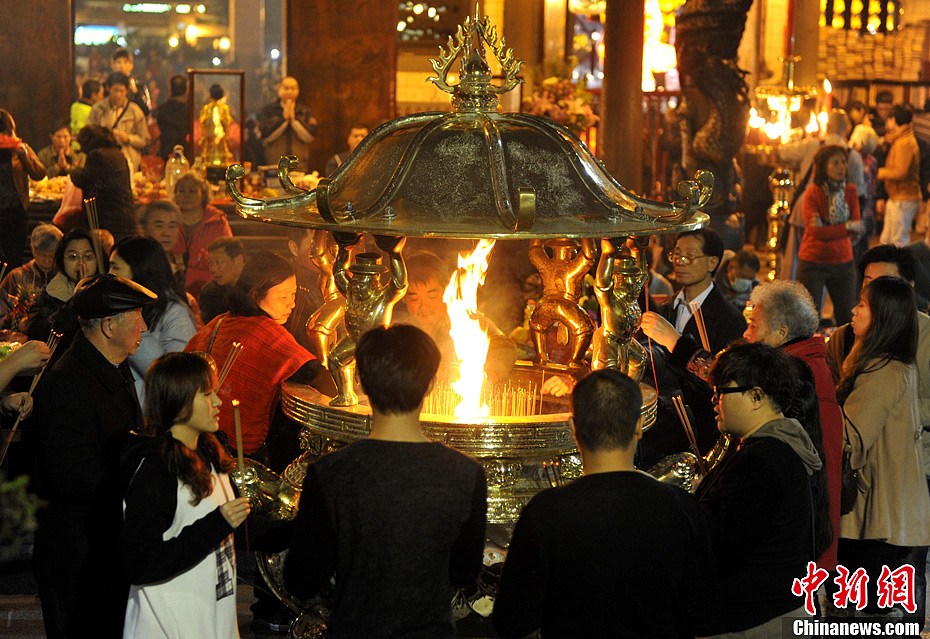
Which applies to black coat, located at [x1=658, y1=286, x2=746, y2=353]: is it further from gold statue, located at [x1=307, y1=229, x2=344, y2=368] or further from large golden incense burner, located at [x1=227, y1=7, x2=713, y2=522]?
gold statue, located at [x1=307, y1=229, x2=344, y2=368]

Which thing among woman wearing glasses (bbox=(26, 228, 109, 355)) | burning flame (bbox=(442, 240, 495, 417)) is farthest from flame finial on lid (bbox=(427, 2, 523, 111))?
woman wearing glasses (bbox=(26, 228, 109, 355))

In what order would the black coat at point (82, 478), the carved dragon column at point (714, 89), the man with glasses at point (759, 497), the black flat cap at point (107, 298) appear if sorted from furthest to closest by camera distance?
1. the carved dragon column at point (714, 89)
2. the black flat cap at point (107, 298)
3. the black coat at point (82, 478)
4. the man with glasses at point (759, 497)

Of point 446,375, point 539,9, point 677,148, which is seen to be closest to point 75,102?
point 539,9

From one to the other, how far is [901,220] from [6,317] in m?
8.28

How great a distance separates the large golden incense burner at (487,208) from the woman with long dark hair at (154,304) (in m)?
1.02

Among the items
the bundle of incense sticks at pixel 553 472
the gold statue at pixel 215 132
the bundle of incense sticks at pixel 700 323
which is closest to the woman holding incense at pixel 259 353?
the bundle of incense sticks at pixel 553 472

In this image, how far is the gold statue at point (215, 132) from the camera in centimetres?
1077

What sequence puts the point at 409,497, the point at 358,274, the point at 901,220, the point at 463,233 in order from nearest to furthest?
1. the point at 409,497
2. the point at 463,233
3. the point at 358,274
4. the point at 901,220

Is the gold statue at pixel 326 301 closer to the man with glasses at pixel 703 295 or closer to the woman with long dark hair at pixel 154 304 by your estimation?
the woman with long dark hair at pixel 154 304

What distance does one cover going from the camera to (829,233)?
9.03 meters

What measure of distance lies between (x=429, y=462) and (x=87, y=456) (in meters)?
1.22

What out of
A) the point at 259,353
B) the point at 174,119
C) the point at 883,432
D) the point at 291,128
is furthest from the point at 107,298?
the point at 174,119

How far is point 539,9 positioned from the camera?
1322 centimetres

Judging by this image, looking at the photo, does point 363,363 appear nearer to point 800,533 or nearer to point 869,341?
point 800,533
